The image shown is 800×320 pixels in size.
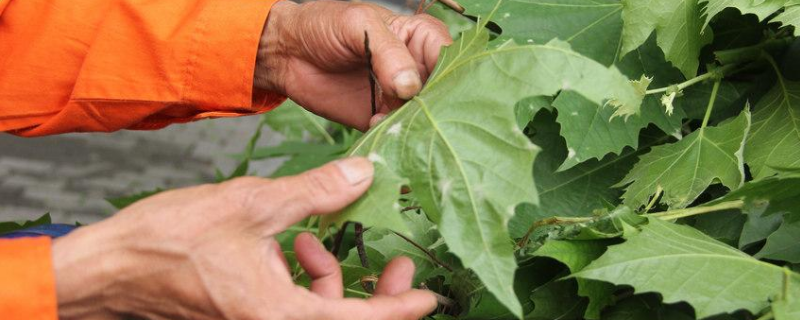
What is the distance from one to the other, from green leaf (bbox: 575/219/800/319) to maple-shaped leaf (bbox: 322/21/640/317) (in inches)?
5.7

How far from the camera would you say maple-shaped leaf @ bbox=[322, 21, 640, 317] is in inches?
29.2

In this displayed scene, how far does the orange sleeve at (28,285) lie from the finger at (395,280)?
30 centimetres

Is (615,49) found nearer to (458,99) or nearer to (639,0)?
(639,0)

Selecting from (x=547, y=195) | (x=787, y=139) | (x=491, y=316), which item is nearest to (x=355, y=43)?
(x=547, y=195)

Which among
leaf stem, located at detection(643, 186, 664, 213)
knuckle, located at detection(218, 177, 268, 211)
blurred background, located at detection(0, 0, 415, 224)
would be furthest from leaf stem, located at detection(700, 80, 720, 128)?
blurred background, located at detection(0, 0, 415, 224)

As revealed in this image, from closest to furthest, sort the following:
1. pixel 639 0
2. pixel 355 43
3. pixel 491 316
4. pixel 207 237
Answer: pixel 207 237 < pixel 491 316 < pixel 639 0 < pixel 355 43

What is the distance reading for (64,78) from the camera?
1.44 meters

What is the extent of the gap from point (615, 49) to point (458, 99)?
39 centimetres

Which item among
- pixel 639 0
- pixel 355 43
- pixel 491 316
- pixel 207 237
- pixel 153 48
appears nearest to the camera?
pixel 207 237

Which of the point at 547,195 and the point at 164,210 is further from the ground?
the point at 164,210

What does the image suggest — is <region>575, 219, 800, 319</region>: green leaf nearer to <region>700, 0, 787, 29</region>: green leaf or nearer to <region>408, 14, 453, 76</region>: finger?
<region>700, 0, 787, 29</region>: green leaf

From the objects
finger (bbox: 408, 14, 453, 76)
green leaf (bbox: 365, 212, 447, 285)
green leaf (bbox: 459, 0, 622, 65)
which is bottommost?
green leaf (bbox: 365, 212, 447, 285)

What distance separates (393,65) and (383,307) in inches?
12.2

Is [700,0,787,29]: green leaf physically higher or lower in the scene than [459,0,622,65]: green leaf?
higher
